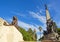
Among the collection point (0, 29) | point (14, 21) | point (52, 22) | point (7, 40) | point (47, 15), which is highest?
point (47, 15)

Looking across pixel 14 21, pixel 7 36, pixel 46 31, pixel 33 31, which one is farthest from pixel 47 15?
pixel 7 36

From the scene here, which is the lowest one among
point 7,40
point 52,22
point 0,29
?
point 7,40

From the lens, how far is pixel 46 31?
3856 centimetres

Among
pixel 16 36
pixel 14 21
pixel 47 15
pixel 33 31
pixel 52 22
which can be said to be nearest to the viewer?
pixel 16 36

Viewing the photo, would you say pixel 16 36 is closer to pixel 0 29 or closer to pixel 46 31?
pixel 0 29

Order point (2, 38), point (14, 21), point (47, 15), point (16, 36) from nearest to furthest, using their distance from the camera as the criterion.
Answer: point (2, 38)
point (16, 36)
point (14, 21)
point (47, 15)

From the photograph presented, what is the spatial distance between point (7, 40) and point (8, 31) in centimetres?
96

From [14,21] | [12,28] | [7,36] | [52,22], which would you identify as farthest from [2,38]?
[52,22]

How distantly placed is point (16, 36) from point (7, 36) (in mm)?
1593

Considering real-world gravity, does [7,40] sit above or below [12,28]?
below

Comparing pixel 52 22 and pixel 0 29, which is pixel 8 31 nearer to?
pixel 0 29

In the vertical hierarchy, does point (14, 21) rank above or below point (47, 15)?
below

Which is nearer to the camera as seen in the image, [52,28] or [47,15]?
[52,28]

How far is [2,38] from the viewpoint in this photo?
51.8ft
